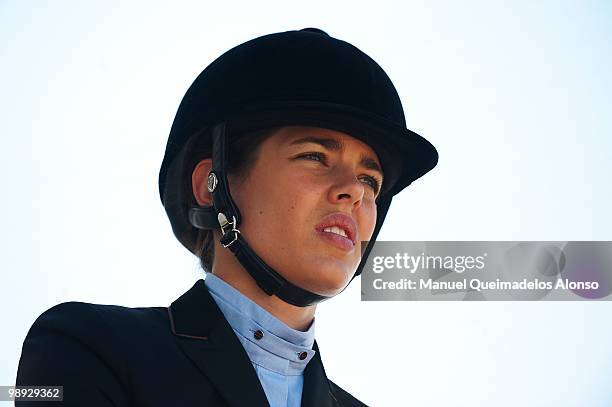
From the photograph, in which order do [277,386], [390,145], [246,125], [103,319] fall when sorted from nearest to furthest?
1. [103,319]
2. [277,386]
3. [246,125]
4. [390,145]

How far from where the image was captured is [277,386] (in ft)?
10.2

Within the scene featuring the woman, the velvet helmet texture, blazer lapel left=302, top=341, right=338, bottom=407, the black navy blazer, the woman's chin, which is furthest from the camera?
the velvet helmet texture

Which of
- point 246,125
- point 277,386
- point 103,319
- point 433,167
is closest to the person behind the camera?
point 103,319

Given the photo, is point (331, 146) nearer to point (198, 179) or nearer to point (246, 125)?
point (246, 125)

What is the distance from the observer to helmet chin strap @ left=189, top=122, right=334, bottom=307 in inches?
122

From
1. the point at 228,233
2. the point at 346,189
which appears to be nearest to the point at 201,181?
the point at 228,233

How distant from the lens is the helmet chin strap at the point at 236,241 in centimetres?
311

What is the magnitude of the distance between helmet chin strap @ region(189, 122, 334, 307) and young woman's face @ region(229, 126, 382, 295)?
3 cm

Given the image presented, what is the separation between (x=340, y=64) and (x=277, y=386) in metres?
1.36

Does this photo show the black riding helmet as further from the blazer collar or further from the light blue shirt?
the blazer collar

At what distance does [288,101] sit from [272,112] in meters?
0.08

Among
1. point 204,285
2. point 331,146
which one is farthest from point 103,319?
point 331,146

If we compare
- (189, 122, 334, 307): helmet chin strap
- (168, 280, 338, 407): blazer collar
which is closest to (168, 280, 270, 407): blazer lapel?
(168, 280, 338, 407): blazer collar

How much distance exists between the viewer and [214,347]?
2963 millimetres
